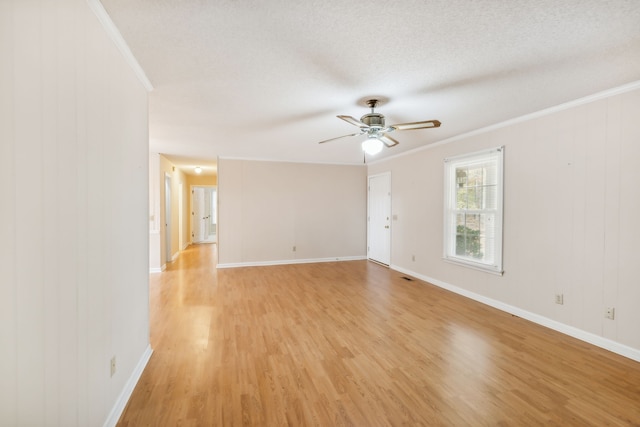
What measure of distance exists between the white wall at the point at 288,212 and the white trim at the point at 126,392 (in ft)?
12.1

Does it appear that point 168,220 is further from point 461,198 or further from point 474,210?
point 474,210

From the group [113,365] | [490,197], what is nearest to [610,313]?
[490,197]

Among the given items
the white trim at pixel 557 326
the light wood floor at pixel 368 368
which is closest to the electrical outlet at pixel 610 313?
the white trim at pixel 557 326

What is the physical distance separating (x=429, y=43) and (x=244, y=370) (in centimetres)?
276

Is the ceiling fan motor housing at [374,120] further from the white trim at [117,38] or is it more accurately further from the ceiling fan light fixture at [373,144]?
the white trim at [117,38]

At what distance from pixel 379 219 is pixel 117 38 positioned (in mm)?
5478

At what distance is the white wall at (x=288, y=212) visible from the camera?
19.6ft

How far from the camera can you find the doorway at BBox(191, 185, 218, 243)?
31.7 ft

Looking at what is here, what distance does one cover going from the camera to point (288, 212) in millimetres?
6387

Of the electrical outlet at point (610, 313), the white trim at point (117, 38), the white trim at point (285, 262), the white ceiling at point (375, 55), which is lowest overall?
the white trim at point (285, 262)

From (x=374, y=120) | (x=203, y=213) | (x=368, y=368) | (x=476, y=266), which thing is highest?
(x=374, y=120)

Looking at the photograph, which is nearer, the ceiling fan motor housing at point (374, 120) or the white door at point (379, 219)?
the ceiling fan motor housing at point (374, 120)

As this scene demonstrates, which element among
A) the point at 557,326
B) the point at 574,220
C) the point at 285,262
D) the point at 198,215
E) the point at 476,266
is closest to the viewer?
the point at 574,220

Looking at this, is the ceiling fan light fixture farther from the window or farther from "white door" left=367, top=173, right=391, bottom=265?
"white door" left=367, top=173, right=391, bottom=265
